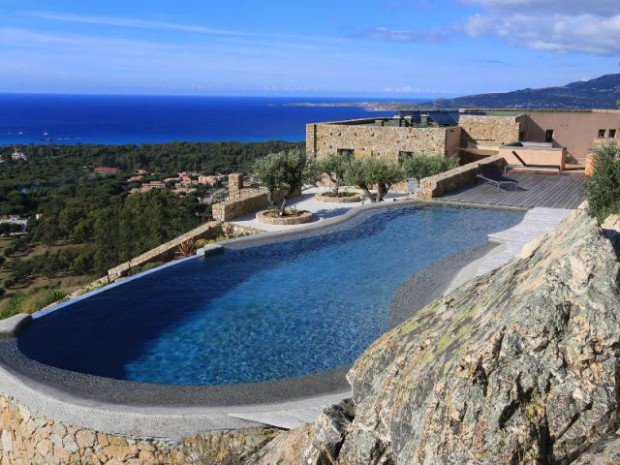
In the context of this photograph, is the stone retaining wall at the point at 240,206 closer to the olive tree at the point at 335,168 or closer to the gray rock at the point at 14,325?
the olive tree at the point at 335,168

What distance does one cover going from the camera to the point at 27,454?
6590mm

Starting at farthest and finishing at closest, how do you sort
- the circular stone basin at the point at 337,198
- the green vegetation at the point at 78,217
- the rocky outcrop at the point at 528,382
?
1. the green vegetation at the point at 78,217
2. the circular stone basin at the point at 337,198
3. the rocky outcrop at the point at 528,382

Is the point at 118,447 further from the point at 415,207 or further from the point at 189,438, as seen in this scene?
the point at 415,207

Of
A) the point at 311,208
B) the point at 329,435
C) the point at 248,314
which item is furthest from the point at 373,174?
the point at 329,435

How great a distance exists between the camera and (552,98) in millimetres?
98375

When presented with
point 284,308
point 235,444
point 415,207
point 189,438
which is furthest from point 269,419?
point 415,207

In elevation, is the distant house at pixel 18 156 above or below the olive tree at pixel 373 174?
below

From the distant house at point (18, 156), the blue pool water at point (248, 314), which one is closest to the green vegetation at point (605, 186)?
the blue pool water at point (248, 314)

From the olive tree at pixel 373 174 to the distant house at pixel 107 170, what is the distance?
5914 centimetres

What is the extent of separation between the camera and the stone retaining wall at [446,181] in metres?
18.3

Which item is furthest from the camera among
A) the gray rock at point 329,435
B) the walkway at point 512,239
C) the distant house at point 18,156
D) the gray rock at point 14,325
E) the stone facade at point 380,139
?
the distant house at point 18,156

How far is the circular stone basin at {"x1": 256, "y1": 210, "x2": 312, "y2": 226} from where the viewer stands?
1781 cm

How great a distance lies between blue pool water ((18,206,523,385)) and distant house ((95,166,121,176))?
65828 millimetres

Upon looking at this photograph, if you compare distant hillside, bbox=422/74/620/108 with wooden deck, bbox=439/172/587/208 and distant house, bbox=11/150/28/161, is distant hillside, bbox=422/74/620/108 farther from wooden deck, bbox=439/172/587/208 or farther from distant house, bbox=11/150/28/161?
distant house, bbox=11/150/28/161
